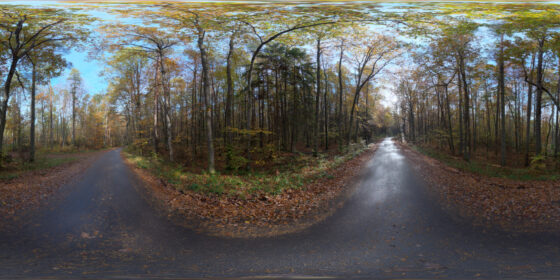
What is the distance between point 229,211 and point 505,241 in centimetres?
333

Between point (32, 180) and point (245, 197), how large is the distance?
3038 mm

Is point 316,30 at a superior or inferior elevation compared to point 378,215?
superior

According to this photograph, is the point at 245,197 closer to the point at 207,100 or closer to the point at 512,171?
the point at 207,100


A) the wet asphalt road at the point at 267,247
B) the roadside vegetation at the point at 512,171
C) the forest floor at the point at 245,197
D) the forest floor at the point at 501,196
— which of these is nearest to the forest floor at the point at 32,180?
the wet asphalt road at the point at 267,247

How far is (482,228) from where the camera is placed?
2.39 meters

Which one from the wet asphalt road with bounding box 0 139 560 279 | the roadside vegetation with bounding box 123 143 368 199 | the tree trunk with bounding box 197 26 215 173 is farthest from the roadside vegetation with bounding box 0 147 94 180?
the tree trunk with bounding box 197 26 215 173

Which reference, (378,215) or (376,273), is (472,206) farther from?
(376,273)

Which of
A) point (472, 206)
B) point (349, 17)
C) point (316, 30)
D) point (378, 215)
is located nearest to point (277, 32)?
point (316, 30)

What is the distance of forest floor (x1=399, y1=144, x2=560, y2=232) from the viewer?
8.21 feet

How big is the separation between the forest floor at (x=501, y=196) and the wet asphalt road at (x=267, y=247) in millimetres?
221

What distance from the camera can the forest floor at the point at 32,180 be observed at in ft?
7.99

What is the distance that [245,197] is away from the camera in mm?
2990

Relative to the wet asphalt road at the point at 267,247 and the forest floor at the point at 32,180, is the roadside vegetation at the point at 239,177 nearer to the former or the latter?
the wet asphalt road at the point at 267,247

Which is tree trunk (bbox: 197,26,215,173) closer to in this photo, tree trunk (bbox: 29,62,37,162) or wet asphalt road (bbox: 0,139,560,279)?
wet asphalt road (bbox: 0,139,560,279)
